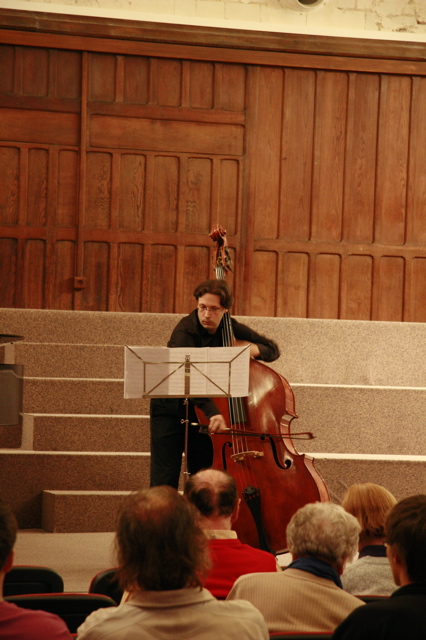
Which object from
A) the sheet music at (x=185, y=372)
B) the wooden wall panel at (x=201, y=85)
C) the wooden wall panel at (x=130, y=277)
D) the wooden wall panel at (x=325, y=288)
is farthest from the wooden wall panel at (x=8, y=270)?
the sheet music at (x=185, y=372)

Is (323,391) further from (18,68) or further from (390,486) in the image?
(18,68)

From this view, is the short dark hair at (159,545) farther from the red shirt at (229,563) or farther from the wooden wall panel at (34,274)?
the wooden wall panel at (34,274)

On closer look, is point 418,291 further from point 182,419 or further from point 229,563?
point 229,563

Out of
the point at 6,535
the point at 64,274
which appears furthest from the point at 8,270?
the point at 6,535

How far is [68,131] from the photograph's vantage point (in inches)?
281

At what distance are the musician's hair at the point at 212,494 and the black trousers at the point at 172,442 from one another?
1.40m

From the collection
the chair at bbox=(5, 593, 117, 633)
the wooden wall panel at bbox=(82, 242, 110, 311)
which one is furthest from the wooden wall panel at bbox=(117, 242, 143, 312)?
the chair at bbox=(5, 593, 117, 633)

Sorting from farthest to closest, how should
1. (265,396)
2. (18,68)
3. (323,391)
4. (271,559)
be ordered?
(18,68), (323,391), (265,396), (271,559)

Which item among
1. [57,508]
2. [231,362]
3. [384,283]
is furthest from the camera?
[384,283]

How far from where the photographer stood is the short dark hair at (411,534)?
70.6 inches

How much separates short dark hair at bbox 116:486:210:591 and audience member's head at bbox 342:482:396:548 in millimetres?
1188

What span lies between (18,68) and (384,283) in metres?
3.72

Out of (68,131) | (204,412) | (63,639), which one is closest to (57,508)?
(204,412)

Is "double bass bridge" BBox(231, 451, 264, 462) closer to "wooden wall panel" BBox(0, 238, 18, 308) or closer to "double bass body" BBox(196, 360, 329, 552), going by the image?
"double bass body" BBox(196, 360, 329, 552)
